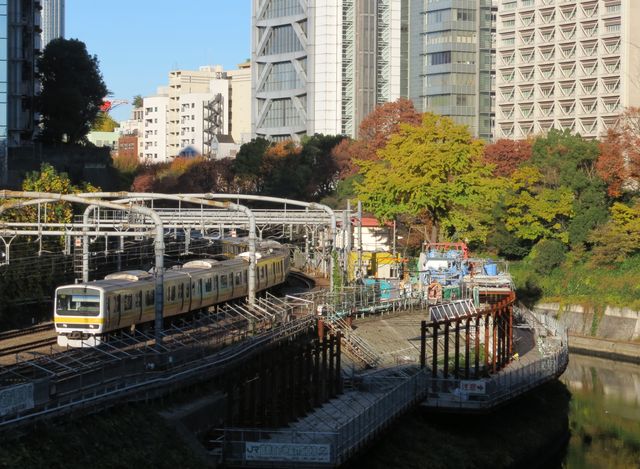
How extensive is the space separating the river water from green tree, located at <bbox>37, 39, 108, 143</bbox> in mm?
41441

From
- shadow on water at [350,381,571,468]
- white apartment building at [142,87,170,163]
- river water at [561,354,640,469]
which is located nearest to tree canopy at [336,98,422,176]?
river water at [561,354,640,469]

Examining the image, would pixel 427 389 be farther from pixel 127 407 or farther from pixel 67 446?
pixel 67 446

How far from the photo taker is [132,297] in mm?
44031

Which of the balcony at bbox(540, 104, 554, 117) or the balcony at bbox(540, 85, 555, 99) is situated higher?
the balcony at bbox(540, 85, 555, 99)

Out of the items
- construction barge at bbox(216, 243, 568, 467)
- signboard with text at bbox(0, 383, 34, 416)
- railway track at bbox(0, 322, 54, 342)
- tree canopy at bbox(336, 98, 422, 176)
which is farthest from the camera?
tree canopy at bbox(336, 98, 422, 176)

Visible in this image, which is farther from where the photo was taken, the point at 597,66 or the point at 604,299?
the point at 597,66

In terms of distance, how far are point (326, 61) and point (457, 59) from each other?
15.4 metres

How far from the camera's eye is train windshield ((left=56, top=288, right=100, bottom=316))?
41.5 metres

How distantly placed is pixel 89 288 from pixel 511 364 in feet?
61.7

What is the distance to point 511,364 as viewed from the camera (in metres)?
53.1

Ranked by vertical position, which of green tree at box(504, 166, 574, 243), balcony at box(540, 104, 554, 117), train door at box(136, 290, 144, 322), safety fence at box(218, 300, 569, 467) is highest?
balcony at box(540, 104, 554, 117)

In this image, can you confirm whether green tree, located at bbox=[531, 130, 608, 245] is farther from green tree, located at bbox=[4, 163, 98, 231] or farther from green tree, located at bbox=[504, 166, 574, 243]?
green tree, located at bbox=[4, 163, 98, 231]

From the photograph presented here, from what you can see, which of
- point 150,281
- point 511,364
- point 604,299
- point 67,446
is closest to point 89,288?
point 150,281

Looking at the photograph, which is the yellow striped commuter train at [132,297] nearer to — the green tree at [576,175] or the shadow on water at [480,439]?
the shadow on water at [480,439]
